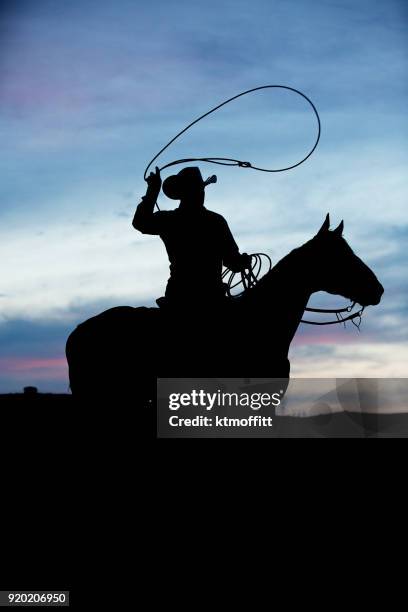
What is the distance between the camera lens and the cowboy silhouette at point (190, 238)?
970 cm

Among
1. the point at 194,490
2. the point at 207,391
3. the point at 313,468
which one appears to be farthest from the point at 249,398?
the point at 313,468

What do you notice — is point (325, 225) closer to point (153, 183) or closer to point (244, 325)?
point (244, 325)

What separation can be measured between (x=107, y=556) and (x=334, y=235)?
446 cm

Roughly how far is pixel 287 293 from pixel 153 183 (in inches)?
84.0

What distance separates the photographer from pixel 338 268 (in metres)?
9.44

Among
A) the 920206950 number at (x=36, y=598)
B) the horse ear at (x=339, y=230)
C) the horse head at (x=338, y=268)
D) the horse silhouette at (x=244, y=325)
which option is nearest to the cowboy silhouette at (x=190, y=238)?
the horse silhouette at (x=244, y=325)

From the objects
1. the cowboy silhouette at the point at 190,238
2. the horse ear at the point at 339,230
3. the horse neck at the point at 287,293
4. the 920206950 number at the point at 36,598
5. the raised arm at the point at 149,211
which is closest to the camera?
the 920206950 number at the point at 36,598

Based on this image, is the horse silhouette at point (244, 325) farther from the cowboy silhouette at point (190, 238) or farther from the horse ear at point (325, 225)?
the cowboy silhouette at point (190, 238)

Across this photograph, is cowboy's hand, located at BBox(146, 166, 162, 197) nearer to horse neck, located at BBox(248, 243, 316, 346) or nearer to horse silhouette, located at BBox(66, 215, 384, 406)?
horse silhouette, located at BBox(66, 215, 384, 406)

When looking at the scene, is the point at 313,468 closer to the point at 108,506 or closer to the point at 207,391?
the point at 207,391

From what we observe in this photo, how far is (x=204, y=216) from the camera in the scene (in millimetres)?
9969

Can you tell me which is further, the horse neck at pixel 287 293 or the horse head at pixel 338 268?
the horse head at pixel 338 268

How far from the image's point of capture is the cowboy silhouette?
9.70 meters

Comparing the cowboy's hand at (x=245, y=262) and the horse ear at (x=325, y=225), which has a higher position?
the horse ear at (x=325, y=225)
